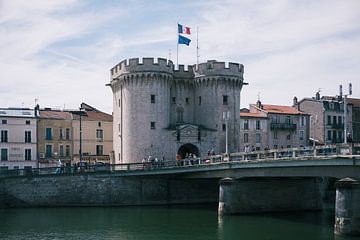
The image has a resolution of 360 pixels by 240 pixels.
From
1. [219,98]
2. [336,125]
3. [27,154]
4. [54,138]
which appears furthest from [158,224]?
[336,125]

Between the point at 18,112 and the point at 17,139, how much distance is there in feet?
11.4

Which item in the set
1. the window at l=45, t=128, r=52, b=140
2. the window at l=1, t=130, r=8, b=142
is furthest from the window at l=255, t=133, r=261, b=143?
the window at l=1, t=130, r=8, b=142

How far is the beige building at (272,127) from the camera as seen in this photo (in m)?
75.8

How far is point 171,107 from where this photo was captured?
204 ft

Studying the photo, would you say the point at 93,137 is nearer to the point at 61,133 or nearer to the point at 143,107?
the point at 61,133

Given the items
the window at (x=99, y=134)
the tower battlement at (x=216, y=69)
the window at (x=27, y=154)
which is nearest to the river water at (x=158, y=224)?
the window at (x=27, y=154)

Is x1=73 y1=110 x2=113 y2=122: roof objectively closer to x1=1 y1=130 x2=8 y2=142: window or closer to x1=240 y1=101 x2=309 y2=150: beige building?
x1=1 y1=130 x2=8 y2=142: window

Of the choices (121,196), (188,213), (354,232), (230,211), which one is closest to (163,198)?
(121,196)

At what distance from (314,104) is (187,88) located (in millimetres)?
27331

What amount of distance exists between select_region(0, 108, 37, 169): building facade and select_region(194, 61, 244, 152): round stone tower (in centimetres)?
2029

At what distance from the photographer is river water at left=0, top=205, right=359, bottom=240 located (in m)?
33.7

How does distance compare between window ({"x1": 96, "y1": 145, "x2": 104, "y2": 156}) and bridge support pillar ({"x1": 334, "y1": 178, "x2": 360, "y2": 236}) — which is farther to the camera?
window ({"x1": 96, "y1": 145, "x2": 104, "y2": 156})

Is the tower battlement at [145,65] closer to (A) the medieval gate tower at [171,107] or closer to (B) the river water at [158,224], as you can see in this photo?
(A) the medieval gate tower at [171,107]

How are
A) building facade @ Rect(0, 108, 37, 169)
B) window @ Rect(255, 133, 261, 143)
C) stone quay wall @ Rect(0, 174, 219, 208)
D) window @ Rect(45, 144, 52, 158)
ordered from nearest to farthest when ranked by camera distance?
stone quay wall @ Rect(0, 174, 219, 208), building facade @ Rect(0, 108, 37, 169), window @ Rect(45, 144, 52, 158), window @ Rect(255, 133, 261, 143)
